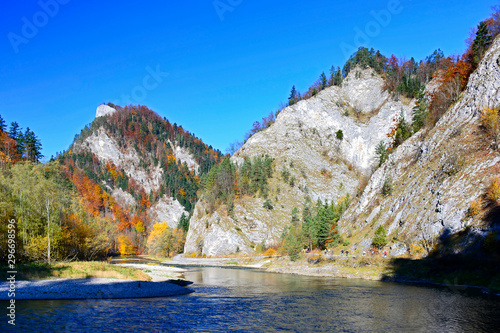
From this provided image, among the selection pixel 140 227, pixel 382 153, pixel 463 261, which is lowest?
pixel 140 227

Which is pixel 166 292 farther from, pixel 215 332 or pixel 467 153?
pixel 467 153

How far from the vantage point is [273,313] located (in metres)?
25.7

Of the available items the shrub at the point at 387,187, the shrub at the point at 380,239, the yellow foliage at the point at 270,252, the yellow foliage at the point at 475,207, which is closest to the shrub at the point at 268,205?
the yellow foliage at the point at 270,252


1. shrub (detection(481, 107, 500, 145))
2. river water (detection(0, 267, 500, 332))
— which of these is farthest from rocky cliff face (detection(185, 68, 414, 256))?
river water (detection(0, 267, 500, 332))

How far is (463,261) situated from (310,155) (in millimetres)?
101792

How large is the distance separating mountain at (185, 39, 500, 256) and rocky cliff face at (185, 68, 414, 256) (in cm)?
49

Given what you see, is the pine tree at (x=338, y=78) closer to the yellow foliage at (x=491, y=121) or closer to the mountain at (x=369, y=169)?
the mountain at (x=369, y=169)

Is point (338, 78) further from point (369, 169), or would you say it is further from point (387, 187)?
point (387, 187)

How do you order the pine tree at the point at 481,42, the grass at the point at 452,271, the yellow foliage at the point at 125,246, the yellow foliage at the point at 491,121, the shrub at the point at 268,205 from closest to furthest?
the grass at the point at 452,271, the yellow foliage at the point at 491,121, the pine tree at the point at 481,42, the shrub at the point at 268,205, the yellow foliage at the point at 125,246

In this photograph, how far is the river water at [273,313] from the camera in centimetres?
2073

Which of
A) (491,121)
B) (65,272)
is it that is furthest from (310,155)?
(65,272)

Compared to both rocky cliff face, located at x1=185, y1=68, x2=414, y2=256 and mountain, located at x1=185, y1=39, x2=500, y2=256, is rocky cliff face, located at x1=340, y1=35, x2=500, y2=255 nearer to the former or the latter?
mountain, located at x1=185, y1=39, x2=500, y2=256

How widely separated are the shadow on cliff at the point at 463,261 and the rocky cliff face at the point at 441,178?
1.54m

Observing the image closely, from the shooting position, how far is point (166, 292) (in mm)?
34594
